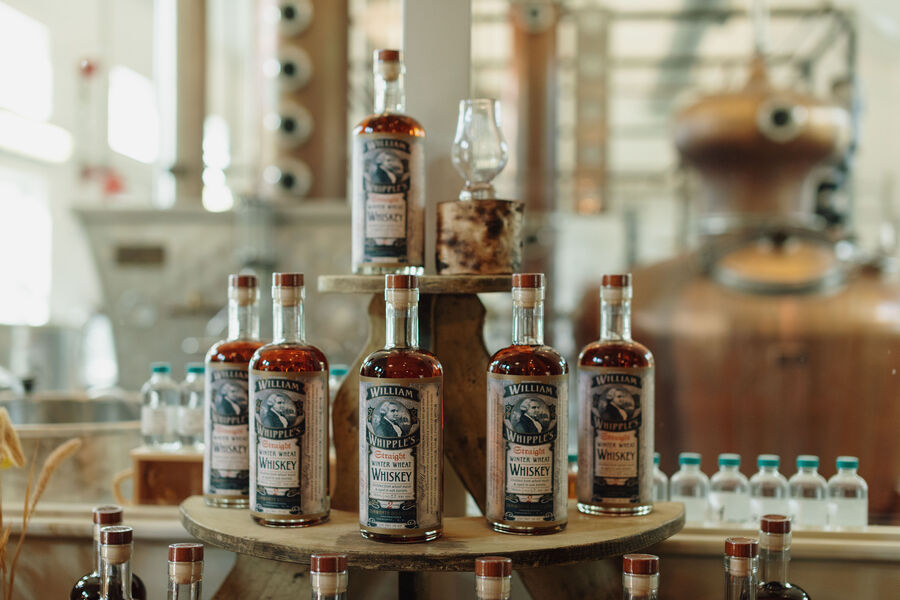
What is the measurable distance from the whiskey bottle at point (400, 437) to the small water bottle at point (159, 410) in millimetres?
609

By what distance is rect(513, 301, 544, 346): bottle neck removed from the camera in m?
1.10

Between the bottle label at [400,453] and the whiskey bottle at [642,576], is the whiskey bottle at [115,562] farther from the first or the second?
the whiskey bottle at [642,576]

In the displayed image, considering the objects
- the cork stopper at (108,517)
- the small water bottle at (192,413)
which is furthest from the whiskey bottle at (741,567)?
the small water bottle at (192,413)

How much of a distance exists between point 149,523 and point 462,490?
520 mm

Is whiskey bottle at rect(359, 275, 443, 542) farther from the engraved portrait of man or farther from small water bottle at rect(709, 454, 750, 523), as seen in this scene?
small water bottle at rect(709, 454, 750, 523)

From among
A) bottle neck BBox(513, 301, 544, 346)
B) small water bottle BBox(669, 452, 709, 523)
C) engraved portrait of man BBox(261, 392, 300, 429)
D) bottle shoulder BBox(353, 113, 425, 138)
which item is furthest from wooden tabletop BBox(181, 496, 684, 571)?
bottle shoulder BBox(353, 113, 425, 138)

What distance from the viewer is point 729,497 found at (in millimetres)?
1476

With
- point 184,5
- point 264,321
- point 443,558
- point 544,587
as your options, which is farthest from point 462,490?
point 184,5

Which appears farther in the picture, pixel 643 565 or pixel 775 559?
pixel 775 559

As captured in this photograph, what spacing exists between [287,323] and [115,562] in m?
0.36

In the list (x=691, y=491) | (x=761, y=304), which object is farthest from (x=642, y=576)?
(x=761, y=304)

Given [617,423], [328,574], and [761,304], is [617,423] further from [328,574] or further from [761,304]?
[761,304]

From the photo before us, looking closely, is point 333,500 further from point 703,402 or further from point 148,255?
point 148,255

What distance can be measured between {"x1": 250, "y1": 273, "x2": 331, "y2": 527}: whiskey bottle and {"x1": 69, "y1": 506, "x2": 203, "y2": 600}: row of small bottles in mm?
113
